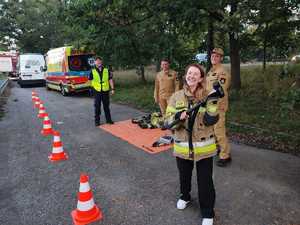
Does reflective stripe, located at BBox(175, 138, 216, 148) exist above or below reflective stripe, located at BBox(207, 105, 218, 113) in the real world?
below

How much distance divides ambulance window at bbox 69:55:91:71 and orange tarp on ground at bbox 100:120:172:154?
6.70m

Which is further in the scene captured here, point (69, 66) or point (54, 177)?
point (69, 66)

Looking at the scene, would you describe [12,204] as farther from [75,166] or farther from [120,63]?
[120,63]

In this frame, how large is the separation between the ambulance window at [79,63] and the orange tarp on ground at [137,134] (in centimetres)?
670

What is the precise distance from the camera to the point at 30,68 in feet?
68.8

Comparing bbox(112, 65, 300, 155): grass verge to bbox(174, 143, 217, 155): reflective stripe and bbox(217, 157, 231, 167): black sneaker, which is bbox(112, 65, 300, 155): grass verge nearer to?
bbox(174, 143, 217, 155): reflective stripe

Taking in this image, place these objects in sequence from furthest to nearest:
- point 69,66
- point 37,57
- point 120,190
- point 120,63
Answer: point 37,57 < point 120,63 < point 69,66 < point 120,190

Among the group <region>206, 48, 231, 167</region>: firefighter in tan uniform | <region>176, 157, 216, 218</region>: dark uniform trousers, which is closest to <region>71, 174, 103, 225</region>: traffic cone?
A: <region>176, 157, 216, 218</region>: dark uniform trousers

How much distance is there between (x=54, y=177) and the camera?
4.82 m

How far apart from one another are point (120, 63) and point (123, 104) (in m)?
3.99

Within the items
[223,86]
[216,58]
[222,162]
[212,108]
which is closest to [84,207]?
[212,108]

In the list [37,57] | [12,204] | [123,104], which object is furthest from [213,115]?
[37,57]

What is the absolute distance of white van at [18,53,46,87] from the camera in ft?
68.6

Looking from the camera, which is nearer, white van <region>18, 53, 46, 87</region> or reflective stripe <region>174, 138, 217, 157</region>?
reflective stripe <region>174, 138, 217, 157</region>
